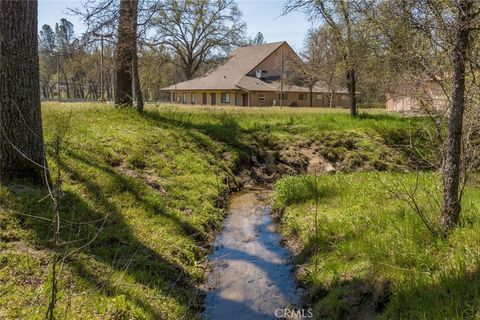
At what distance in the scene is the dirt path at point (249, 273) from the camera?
488 cm

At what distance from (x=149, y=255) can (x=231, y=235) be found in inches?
86.9

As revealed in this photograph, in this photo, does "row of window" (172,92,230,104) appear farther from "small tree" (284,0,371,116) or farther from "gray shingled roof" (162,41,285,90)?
"small tree" (284,0,371,116)

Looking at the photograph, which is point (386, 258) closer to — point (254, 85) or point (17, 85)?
point (17, 85)

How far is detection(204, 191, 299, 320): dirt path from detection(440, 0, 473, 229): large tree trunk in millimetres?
2141

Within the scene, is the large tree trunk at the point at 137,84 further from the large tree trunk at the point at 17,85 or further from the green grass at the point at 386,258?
the green grass at the point at 386,258

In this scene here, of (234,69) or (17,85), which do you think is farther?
(234,69)

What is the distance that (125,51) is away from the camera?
40.1ft

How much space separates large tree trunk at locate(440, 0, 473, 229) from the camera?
4.08 m

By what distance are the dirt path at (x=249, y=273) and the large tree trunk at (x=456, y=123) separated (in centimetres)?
214

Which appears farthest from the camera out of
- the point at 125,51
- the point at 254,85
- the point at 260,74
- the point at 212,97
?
the point at 212,97

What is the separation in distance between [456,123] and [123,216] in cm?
473

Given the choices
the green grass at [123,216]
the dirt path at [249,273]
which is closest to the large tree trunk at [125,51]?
the green grass at [123,216]

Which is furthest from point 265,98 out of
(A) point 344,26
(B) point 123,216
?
(B) point 123,216

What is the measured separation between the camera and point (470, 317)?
3.06m
